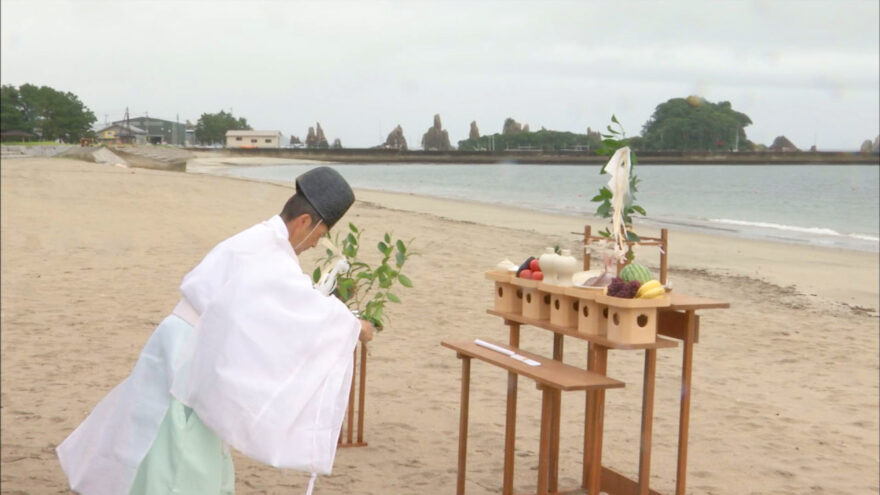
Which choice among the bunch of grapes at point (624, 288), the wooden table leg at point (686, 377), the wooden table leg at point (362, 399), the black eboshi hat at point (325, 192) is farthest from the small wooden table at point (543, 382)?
the black eboshi hat at point (325, 192)

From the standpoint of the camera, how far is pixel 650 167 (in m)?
130

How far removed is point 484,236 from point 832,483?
12.3 meters

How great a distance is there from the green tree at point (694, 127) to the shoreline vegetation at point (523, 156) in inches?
55.4

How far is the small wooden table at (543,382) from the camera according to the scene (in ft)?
12.5

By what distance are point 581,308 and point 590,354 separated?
0.38m

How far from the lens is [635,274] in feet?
13.4

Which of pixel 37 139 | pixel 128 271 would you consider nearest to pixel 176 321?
pixel 128 271

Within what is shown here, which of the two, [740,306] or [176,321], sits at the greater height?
[176,321]

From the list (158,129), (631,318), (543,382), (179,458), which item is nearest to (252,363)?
(179,458)

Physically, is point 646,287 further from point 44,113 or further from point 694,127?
A: point 694,127

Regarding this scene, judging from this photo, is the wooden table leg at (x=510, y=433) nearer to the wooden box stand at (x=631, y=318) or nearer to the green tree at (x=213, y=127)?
the wooden box stand at (x=631, y=318)

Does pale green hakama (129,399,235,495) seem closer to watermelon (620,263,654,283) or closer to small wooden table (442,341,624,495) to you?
small wooden table (442,341,624,495)

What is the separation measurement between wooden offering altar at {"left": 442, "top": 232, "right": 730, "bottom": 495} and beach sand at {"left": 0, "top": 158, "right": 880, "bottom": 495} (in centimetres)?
53

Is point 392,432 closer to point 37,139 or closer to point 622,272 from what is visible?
point 622,272
